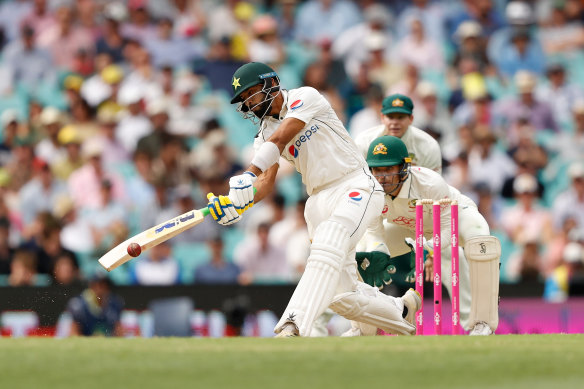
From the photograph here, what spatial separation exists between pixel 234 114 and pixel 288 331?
6.31 metres

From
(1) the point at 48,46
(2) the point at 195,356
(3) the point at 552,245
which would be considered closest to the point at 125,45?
(1) the point at 48,46

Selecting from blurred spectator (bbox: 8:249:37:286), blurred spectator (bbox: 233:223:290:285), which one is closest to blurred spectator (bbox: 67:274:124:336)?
blurred spectator (bbox: 8:249:37:286)

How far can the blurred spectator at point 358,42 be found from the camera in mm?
12672

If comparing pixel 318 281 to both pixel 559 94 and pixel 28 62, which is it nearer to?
pixel 559 94

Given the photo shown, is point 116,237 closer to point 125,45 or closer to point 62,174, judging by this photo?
point 62,174

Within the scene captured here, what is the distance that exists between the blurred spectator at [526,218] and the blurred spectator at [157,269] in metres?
3.47

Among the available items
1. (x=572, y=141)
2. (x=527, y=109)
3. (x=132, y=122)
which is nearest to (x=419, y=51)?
(x=527, y=109)

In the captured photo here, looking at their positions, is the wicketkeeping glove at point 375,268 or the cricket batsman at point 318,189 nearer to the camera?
the cricket batsman at point 318,189

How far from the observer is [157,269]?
32.8 ft

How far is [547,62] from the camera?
13.3 metres

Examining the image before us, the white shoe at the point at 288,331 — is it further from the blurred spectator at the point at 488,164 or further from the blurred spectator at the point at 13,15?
the blurred spectator at the point at 13,15

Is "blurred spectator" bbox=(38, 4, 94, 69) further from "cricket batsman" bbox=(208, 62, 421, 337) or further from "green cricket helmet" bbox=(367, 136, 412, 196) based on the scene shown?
"cricket batsman" bbox=(208, 62, 421, 337)

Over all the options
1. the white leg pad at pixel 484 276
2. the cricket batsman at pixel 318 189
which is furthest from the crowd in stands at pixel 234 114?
the cricket batsman at pixel 318 189

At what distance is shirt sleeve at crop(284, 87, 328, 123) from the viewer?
643cm
